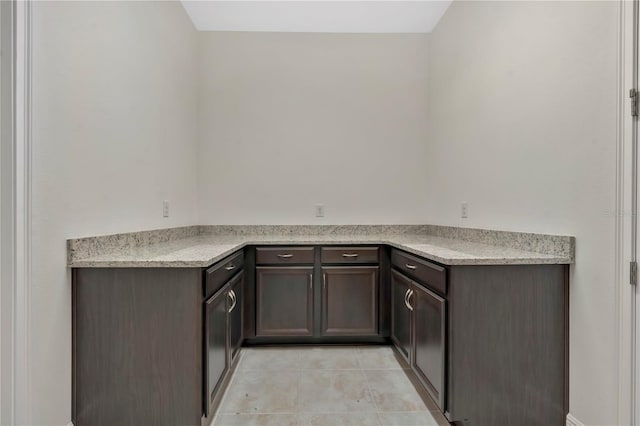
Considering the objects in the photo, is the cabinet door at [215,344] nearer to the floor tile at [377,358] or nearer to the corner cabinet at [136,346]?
the corner cabinet at [136,346]

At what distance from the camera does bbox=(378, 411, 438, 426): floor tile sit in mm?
1911

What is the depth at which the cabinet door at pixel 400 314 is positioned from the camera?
2.39 metres

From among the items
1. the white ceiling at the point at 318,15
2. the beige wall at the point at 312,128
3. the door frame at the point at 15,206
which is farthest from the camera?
the beige wall at the point at 312,128

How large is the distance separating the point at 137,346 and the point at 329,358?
148 centimetres

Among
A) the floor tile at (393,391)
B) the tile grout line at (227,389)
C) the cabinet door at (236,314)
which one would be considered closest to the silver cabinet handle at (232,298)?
the cabinet door at (236,314)

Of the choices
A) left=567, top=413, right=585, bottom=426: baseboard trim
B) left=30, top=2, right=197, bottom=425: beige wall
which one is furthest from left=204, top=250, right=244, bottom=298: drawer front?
left=567, top=413, right=585, bottom=426: baseboard trim

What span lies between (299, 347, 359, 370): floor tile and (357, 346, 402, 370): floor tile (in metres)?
0.05

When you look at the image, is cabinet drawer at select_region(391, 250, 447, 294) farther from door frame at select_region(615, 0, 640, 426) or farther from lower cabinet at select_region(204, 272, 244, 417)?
lower cabinet at select_region(204, 272, 244, 417)

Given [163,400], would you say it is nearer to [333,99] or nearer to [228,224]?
[228,224]

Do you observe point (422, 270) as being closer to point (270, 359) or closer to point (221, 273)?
point (221, 273)

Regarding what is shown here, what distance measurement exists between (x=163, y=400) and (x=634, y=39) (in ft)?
8.40

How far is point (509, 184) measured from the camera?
2.20 m

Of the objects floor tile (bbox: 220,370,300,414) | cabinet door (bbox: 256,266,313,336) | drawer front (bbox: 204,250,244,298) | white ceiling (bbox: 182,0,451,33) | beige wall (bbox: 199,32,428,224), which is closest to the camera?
drawer front (bbox: 204,250,244,298)

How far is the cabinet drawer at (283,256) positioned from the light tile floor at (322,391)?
71 cm
